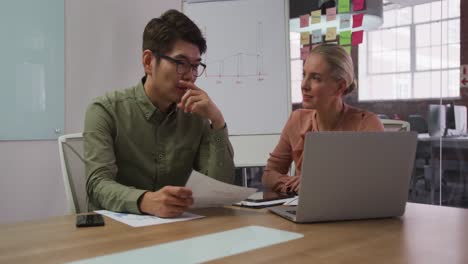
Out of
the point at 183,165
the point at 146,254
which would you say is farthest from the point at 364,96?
the point at 146,254

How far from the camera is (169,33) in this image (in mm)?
1624

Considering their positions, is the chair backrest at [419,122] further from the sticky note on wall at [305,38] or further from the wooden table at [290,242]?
the wooden table at [290,242]

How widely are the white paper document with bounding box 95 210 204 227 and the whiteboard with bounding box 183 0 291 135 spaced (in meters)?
1.93

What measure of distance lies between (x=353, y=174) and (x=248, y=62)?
85.1 inches

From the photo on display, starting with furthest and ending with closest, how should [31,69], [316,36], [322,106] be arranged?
[316,36]
[31,69]
[322,106]

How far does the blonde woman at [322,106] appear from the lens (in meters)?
2.00

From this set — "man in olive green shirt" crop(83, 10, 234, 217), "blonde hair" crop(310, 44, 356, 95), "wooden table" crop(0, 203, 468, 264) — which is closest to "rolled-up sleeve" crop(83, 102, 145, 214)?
"man in olive green shirt" crop(83, 10, 234, 217)

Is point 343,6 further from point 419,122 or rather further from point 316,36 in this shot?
point 419,122

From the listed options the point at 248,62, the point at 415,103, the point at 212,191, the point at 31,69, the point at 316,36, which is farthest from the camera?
the point at 415,103

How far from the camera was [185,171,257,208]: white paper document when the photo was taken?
124cm

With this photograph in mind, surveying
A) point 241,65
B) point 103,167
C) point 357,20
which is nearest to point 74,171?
point 103,167

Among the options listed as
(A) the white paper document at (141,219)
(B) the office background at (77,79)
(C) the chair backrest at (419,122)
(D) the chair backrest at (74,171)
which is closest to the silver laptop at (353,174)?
(A) the white paper document at (141,219)

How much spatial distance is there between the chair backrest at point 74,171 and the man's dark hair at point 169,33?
44cm

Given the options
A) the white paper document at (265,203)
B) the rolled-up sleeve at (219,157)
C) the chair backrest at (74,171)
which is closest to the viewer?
the white paper document at (265,203)
